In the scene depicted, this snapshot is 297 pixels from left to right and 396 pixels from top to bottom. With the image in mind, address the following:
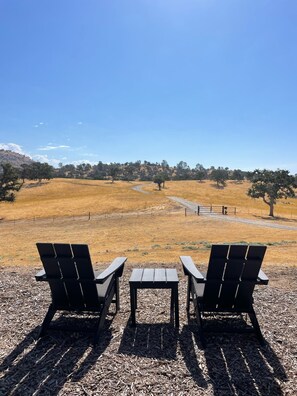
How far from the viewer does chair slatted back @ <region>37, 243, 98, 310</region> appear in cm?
364

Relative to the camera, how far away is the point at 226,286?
3.71 m

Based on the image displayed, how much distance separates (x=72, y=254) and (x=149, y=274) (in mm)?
1276

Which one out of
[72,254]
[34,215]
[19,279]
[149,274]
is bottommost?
[34,215]

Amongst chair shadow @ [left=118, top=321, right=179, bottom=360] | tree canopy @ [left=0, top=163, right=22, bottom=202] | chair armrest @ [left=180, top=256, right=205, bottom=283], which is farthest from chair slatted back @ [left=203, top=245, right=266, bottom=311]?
tree canopy @ [left=0, top=163, right=22, bottom=202]

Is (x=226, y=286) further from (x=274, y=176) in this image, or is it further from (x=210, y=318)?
(x=274, y=176)

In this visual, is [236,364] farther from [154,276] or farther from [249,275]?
[154,276]

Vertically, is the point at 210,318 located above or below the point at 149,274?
below

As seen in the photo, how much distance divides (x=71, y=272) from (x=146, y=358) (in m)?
1.42

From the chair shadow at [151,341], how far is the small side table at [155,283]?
151mm

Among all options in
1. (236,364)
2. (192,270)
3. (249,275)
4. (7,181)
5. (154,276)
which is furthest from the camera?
(7,181)

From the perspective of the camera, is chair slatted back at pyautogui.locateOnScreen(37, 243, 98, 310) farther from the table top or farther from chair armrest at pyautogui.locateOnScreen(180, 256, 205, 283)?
chair armrest at pyautogui.locateOnScreen(180, 256, 205, 283)

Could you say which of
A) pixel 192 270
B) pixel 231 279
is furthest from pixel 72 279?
pixel 231 279

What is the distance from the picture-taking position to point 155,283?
→ 3.93 m

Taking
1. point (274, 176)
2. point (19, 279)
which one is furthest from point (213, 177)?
point (19, 279)
